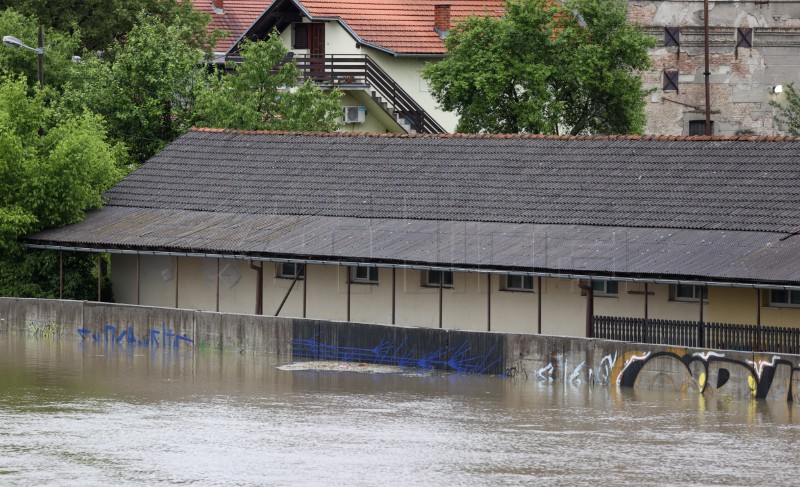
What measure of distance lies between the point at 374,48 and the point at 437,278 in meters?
22.7

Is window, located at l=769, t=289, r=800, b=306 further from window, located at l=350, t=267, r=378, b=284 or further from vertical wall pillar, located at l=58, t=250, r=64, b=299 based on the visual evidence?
vertical wall pillar, located at l=58, t=250, r=64, b=299

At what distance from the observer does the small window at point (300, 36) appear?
211 feet

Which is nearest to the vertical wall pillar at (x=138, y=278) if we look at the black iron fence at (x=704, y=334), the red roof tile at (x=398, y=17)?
the black iron fence at (x=704, y=334)

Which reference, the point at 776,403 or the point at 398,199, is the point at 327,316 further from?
the point at 776,403

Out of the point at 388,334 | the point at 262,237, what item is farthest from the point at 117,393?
the point at 262,237

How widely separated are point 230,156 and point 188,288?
4.91 metres

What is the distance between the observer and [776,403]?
33.2m

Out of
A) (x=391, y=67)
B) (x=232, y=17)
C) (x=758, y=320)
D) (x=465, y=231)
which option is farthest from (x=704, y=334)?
(x=232, y=17)

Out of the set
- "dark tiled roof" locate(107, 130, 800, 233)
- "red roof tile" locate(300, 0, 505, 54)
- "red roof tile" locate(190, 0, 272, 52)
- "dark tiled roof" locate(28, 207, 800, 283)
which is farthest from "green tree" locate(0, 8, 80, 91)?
"dark tiled roof" locate(28, 207, 800, 283)

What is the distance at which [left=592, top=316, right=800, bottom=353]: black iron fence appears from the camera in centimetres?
3491

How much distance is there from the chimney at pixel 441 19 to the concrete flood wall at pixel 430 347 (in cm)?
2580

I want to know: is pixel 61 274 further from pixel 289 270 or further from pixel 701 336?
pixel 701 336

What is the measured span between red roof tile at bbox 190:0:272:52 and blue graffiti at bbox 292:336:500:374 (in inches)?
1503

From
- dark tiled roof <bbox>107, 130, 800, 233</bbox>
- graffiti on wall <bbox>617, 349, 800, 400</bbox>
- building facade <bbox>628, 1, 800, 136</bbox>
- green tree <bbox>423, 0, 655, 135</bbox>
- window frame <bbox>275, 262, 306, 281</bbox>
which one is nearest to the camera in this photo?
graffiti on wall <bbox>617, 349, 800, 400</bbox>
